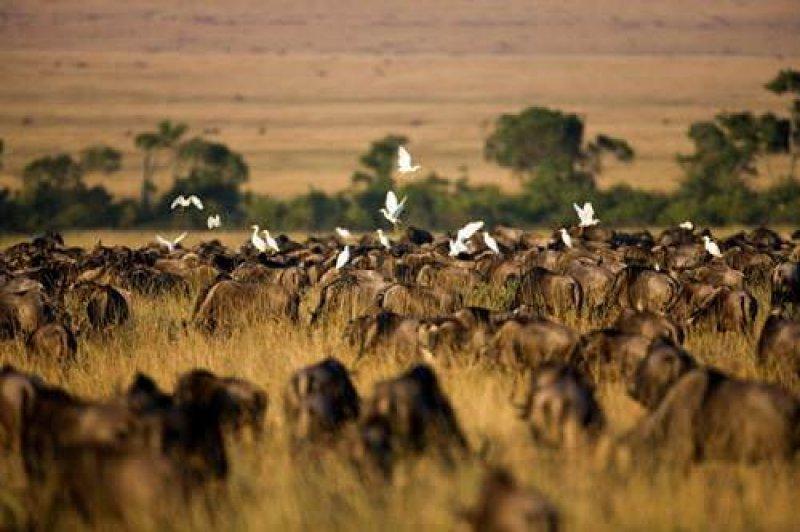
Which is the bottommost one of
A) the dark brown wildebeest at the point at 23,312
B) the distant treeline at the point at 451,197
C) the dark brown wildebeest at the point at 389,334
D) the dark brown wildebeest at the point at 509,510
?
the distant treeline at the point at 451,197

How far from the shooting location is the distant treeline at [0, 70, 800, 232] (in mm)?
60781

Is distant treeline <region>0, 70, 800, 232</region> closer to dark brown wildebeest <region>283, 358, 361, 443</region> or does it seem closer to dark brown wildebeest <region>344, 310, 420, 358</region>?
dark brown wildebeest <region>344, 310, 420, 358</region>

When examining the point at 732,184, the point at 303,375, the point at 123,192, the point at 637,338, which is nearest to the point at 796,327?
the point at 637,338

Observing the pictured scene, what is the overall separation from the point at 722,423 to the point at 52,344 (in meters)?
6.46

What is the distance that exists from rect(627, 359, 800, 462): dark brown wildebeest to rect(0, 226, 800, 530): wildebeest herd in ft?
0.04

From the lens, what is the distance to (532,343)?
11195 millimetres

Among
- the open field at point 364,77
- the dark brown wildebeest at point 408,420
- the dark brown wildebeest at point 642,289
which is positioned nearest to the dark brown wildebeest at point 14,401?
the dark brown wildebeest at point 408,420

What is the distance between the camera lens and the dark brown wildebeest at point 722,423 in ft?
27.9

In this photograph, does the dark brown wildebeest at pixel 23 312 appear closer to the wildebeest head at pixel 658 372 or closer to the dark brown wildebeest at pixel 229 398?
the dark brown wildebeest at pixel 229 398

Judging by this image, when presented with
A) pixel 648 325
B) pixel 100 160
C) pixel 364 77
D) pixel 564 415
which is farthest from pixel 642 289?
pixel 364 77

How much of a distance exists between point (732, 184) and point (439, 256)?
49139mm

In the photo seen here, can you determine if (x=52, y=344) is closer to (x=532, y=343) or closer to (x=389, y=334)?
(x=389, y=334)

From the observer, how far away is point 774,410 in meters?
8.48

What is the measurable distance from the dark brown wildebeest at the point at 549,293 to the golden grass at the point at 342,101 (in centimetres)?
7239
